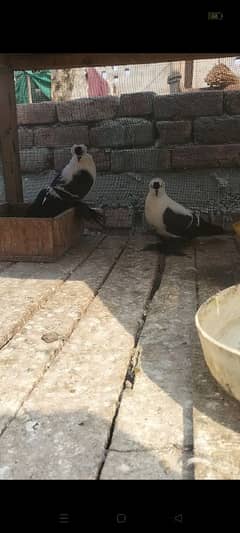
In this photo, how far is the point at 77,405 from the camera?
1607 mm

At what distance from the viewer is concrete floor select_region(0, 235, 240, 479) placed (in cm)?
132

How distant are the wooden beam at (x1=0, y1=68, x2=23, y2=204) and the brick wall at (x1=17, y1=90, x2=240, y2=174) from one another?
2.73 ft

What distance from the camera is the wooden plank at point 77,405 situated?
132cm

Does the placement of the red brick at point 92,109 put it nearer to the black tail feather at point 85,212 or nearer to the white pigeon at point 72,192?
the white pigeon at point 72,192

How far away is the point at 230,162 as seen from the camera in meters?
4.68

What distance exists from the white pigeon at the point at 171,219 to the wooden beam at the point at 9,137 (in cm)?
131

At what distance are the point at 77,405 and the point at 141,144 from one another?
147 inches

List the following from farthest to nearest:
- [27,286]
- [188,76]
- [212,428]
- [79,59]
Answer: [188,76]
[79,59]
[27,286]
[212,428]

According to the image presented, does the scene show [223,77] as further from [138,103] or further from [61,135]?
[61,135]

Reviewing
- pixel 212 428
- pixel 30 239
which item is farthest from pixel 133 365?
pixel 30 239

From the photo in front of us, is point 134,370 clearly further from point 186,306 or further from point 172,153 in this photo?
point 172,153

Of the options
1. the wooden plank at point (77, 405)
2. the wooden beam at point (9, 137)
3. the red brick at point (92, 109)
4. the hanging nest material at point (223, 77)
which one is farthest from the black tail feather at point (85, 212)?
the hanging nest material at point (223, 77)

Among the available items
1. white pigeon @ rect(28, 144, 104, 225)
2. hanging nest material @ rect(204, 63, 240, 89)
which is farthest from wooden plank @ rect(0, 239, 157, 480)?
hanging nest material @ rect(204, 63, 240, 89)
